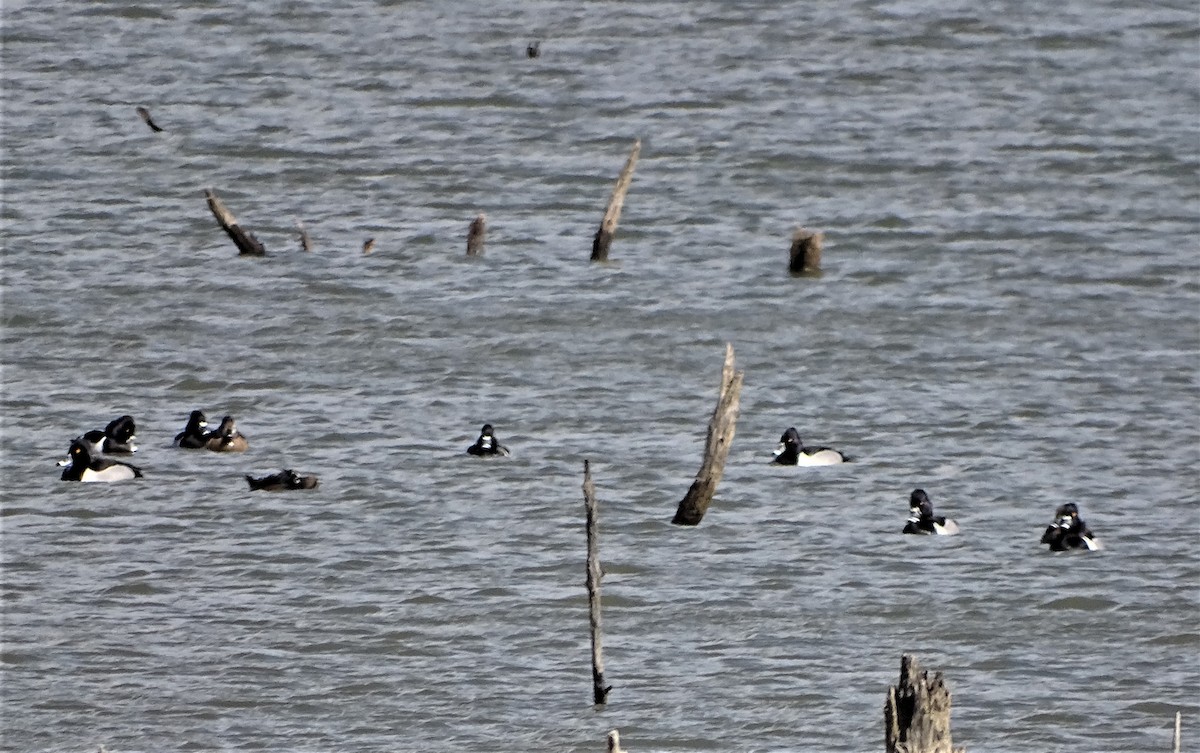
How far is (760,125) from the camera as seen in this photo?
33406 millimetres

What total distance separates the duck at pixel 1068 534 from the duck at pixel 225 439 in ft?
24.1

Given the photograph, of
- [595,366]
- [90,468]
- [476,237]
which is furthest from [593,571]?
[476,237]

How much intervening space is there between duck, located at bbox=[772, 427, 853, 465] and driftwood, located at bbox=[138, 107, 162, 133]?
1391 cm

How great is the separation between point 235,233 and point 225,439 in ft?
24.9

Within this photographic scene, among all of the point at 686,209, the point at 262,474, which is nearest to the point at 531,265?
the point at 686,209

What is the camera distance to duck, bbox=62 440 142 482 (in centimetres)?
1847

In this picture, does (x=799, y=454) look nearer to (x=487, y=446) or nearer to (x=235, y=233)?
(x=487, y=446)

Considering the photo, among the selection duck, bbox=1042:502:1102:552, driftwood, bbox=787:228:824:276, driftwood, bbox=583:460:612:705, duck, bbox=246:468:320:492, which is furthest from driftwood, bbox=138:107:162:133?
driftwood, bbox=583:460:612:705

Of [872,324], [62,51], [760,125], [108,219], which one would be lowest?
[872,324]

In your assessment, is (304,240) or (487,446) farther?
(304,240)

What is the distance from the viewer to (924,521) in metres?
17.4

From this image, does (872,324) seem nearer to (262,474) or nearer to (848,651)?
(262,474)

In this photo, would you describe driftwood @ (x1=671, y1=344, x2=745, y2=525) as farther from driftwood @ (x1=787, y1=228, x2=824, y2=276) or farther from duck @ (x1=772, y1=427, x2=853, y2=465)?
driftwood @ (x1=787, y1=228, x2=824, y2=276)

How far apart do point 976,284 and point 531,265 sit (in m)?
5.51
